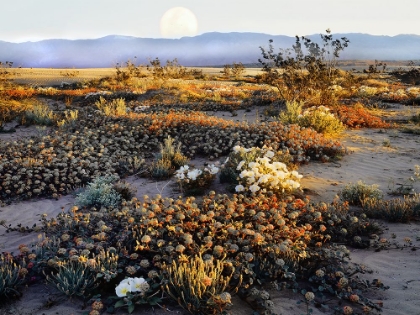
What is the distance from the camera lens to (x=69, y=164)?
7.59 m

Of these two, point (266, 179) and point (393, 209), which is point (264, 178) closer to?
point (266, 179)

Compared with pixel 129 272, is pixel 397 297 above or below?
below

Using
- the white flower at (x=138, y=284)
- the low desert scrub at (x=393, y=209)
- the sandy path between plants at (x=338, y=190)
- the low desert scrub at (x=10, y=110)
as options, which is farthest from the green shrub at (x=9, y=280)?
the low desert scrub at (x=10, y=110)

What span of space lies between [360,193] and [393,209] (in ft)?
2.08

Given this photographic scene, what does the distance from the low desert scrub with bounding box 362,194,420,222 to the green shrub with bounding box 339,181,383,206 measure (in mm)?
178

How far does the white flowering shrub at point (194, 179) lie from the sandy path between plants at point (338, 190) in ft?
0.61

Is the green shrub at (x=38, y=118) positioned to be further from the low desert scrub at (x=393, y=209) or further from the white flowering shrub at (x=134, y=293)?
the white flowering shrub at (x=134, y=293)

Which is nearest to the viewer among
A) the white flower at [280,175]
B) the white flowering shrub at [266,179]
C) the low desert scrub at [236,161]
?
the white flowering shrub at [266,179]

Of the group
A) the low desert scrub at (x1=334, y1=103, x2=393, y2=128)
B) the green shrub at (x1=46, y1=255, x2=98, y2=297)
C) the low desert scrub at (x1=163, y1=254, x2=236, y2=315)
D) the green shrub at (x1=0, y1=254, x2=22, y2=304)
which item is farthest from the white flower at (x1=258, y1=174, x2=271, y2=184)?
the low desert scrub at (x1=334, y1=103, x2=393, y2=128)

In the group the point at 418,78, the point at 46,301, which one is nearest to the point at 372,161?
the point at 46,301

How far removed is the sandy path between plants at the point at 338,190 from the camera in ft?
11.6

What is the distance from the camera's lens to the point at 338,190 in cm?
663

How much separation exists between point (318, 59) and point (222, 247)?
12794 millimetres

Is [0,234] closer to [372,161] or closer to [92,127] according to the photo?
[92,127]
